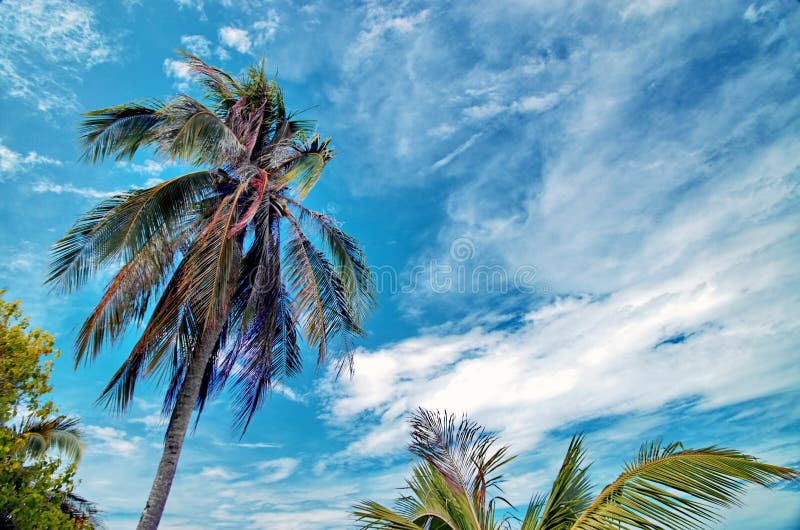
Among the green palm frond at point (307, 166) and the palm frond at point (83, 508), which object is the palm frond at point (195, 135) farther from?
the palm frond at point (83, 508)

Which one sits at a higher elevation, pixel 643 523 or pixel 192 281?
pixel 192 281

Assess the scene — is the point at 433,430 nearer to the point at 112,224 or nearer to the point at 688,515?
the point at 688,515

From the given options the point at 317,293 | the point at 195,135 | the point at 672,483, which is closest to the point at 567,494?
the point at 672,483

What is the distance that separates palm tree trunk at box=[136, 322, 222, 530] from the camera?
6.82 metres

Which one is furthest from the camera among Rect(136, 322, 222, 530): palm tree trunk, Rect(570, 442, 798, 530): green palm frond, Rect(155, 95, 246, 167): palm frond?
Rect(155, 95, 246, 167): palm frond

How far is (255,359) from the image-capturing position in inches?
380

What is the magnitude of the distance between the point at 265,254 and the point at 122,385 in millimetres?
3514

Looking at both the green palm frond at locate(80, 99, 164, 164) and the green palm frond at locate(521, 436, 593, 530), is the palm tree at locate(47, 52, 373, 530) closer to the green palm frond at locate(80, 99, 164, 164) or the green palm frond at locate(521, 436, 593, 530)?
the green palm frond at locate(80, 99, 164, 164)

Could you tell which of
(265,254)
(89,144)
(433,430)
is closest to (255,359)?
(265,254)

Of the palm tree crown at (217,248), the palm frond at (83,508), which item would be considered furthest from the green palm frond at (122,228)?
the palm frond at (83,508)

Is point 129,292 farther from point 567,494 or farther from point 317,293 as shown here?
point 567,494

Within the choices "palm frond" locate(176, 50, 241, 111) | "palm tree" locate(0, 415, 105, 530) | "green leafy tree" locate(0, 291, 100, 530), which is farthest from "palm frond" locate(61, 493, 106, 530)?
"palm frond" locate(176, 50, 241, 111)

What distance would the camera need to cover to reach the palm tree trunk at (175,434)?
22.4 ft

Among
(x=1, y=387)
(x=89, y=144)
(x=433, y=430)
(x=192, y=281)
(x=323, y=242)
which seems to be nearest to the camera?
(x=1, y=387)
